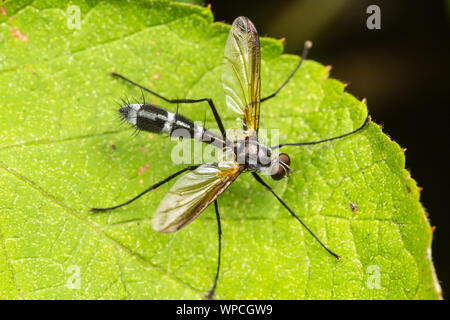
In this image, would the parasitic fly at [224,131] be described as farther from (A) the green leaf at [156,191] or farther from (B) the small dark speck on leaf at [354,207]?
(B) the small dark speck on leaf at [354,207]

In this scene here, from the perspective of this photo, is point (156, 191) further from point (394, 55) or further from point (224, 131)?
point (394, 55)

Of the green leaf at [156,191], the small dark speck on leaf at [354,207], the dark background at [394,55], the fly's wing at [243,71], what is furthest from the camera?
the dark background at [394,55]

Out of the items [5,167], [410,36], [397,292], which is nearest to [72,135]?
[5,167]

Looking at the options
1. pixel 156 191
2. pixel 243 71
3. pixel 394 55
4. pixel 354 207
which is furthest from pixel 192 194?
pixel 394 55

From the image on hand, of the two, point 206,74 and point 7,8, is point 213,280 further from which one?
point 7,8

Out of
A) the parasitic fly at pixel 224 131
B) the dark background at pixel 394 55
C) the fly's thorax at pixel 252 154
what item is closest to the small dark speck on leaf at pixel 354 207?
the parasitic fly at pixel 224 131

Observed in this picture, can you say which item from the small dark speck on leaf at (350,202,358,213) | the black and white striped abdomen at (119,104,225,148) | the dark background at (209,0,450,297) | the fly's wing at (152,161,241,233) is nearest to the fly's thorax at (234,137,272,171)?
the fly's wing at (152,161,241,233)
